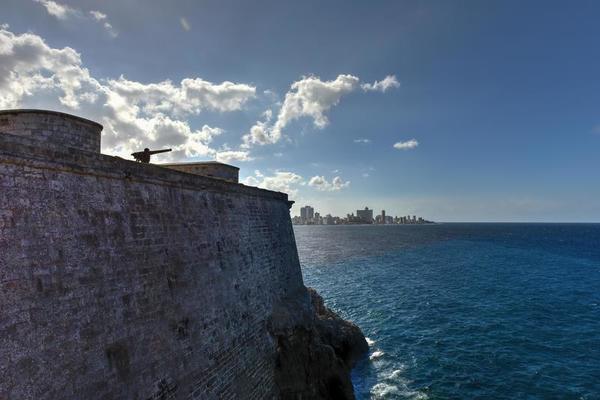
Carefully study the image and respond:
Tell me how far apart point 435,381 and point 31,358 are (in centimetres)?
1949

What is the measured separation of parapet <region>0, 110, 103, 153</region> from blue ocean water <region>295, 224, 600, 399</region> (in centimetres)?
1832

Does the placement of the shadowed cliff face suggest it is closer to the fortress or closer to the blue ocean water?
the fortress

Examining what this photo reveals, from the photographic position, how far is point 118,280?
759 cm

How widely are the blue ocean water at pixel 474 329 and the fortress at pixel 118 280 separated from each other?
934 cm

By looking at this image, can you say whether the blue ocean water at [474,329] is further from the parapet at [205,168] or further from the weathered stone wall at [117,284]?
the parapet at [205,168]

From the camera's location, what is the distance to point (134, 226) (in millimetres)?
Answer: 8375

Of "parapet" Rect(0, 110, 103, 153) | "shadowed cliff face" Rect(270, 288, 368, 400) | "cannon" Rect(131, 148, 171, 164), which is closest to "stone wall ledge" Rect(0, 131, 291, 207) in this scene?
"parapet" Rect(0, 110, 103, 153)

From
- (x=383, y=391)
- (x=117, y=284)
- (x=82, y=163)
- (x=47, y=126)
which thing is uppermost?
(x=47, y=126)

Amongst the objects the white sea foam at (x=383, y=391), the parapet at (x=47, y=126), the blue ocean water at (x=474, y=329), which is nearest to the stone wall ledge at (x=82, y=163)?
the parapet at (x=47, y=126)

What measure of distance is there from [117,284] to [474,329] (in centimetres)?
2703

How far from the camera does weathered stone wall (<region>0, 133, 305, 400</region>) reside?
5820 mm

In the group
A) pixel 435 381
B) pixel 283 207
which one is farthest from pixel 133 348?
pixel 435 381

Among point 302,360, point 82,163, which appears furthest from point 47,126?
point 302,360

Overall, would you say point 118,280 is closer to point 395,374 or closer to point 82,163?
point 82,163
